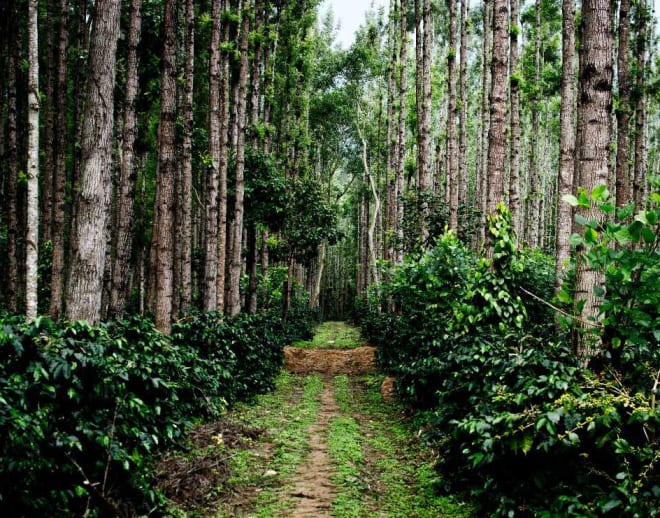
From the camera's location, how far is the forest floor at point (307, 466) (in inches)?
194

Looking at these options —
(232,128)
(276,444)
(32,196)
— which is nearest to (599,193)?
(276,444)

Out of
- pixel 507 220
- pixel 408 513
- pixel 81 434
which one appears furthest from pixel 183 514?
pixel 507 220

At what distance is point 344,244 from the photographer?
59531mm

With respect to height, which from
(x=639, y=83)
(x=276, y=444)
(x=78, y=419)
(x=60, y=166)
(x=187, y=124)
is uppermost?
(x=639, y=83)

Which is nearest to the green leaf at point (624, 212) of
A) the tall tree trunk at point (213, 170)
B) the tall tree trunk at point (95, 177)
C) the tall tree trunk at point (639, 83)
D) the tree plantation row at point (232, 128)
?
the tree plantation row at point (232, 128)

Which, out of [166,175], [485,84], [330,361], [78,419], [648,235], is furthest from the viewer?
[485,84]

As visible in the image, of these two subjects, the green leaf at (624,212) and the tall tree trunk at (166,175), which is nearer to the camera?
the green leaf at (624,212)

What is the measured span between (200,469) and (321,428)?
120 inches

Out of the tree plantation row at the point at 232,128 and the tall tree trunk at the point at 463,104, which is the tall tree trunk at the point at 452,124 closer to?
the tree plantation row at the point at 232,128

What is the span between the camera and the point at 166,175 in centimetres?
910

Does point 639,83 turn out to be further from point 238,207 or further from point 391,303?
point 238,207

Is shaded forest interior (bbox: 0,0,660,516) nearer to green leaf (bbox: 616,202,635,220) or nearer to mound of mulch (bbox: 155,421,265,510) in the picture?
green leaf (bbox: 616,202,635,220)

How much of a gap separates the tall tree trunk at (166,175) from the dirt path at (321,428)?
3.31 metres

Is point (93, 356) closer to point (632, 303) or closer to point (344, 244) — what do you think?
point (632, 303)
